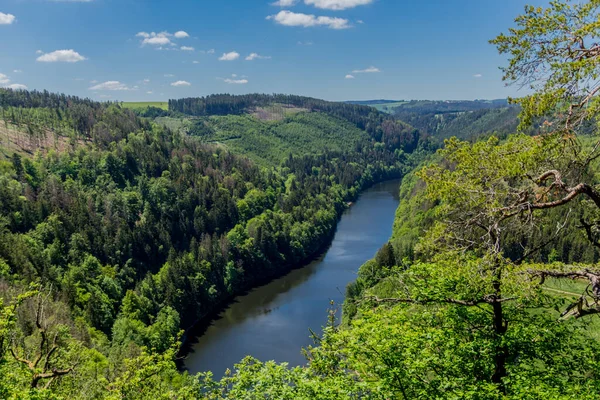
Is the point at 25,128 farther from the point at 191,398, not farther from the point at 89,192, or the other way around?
the point at 191,398

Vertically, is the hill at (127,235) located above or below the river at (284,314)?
above

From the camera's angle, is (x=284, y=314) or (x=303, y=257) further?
(x=303, y=257)

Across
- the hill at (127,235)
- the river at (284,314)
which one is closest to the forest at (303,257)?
the hill at (127,235)

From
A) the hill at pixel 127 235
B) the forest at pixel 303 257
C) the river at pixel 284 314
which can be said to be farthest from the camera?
the river at pixel 284 314

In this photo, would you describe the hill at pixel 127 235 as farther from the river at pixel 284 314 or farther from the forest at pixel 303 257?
the river at pixel 284 314

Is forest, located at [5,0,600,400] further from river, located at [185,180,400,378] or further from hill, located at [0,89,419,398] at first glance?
river, located at [185,180,400,378]

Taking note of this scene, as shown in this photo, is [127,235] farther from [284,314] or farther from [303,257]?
[303,257]

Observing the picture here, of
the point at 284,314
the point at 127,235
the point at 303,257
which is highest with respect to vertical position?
the point at 127,235

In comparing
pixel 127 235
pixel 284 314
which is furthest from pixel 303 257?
pixel 127 235
